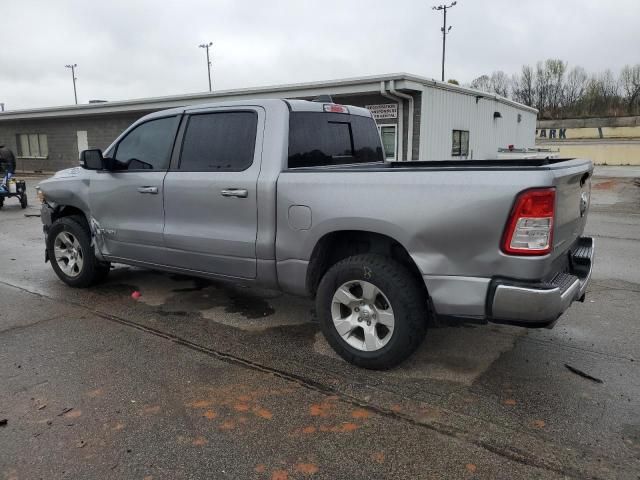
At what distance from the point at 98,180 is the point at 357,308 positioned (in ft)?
10.3

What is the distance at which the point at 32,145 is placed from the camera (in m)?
29.7

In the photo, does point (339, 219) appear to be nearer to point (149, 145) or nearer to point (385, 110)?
point (149, 145)

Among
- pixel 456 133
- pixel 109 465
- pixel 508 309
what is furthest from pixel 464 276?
pixel 456 133

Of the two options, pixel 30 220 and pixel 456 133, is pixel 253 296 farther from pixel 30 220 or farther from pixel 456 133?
pixel 456 133

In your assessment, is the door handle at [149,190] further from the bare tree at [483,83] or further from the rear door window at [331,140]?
the bare tree at [483,83]

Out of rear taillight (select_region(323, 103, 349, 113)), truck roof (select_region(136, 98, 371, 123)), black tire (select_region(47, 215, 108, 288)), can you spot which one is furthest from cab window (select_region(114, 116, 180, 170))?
rear taillight (select_region(323, 103, 349, 113))

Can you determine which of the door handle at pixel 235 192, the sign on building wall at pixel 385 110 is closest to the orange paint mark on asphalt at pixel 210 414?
the door handle at pixel 235 192

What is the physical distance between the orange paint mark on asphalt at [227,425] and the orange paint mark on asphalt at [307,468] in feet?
1.78

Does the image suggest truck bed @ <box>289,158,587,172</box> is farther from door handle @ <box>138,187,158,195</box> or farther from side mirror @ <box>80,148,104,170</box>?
side mirror @ <box>80,148,104,170</box>

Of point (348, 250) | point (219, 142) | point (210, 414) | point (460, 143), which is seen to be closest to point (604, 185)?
point (460, 143)

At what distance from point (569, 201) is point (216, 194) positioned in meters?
2.61

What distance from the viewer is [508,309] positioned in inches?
122

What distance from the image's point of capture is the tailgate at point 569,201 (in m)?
3.11

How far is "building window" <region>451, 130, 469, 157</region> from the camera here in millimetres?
18516
